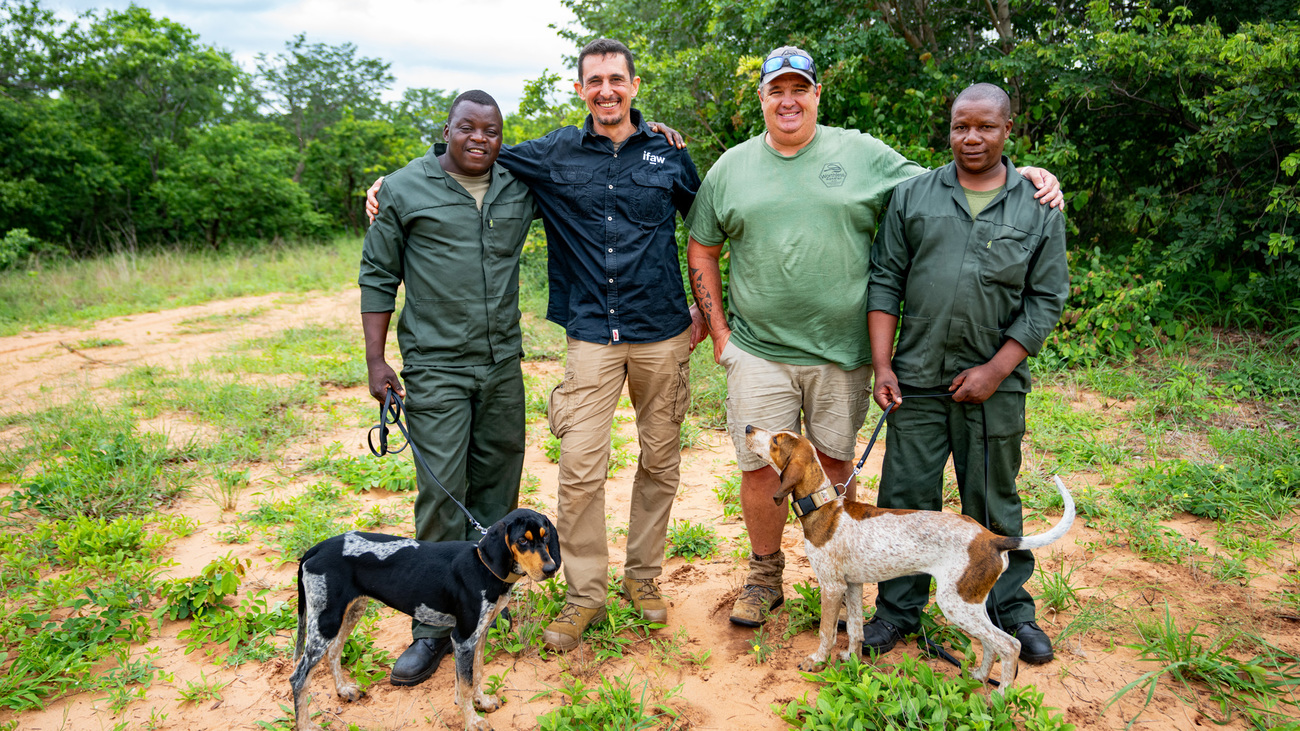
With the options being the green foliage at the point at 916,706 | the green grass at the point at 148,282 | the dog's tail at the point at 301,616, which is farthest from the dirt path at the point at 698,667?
the green grass at the point at 148,282

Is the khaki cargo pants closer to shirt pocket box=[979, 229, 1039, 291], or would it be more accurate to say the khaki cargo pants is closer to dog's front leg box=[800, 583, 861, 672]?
dog's front leg box=[800, 583, 861, 672]

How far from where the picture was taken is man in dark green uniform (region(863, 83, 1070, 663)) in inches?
120

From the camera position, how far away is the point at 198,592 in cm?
376

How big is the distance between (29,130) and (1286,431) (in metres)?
22.6

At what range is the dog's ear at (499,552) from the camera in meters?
2.83

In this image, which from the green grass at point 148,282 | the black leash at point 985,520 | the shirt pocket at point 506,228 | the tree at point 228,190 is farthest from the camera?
the tree at point 228,190

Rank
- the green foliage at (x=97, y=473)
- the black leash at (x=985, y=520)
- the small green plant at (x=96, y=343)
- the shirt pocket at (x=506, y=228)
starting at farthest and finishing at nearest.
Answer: the small green plant at (x=96, y=343) → the green foliage at (x=97, y=473) → the shirt pocket at (x=506, y=228) → the black leash at (x=985, y=520)

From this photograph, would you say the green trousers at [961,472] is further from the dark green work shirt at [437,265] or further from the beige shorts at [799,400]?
the dark green work shirt at [437,265]

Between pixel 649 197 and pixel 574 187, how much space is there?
1.17 feet

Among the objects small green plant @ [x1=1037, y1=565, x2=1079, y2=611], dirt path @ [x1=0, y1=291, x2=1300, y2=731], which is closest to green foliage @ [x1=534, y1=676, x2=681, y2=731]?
dirt path @ [x1=0, y1=291, x2=1300, y2=731]

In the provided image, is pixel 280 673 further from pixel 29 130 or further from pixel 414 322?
pixel 29 130

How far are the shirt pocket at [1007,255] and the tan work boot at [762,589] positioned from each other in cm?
167

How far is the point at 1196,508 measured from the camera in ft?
14.9

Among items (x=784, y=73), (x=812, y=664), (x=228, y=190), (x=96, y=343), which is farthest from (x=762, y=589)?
(x=228, y=190)
